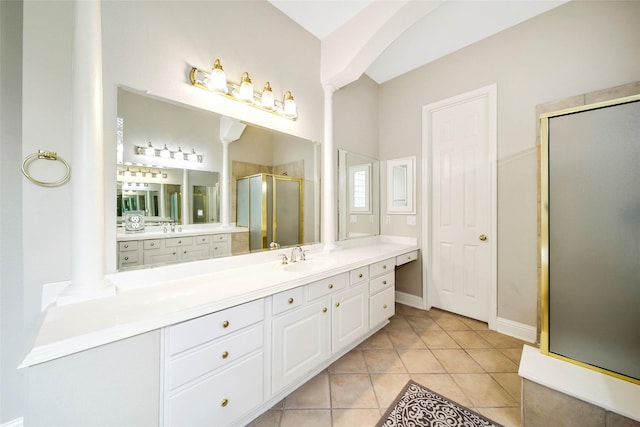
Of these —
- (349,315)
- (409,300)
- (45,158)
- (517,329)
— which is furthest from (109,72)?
(517,329)

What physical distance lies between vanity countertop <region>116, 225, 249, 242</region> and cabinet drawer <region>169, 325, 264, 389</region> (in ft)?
2.38

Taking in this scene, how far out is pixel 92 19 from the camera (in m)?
1.10

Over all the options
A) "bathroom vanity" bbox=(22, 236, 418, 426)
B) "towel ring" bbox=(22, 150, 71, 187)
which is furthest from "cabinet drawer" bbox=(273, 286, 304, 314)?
"towel ring" bbox=(22, 150, 71, 187)

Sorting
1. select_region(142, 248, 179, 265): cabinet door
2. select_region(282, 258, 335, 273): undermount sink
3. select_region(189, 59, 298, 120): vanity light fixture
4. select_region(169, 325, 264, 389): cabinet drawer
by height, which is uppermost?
select_region(189, 59, 298, 120): vanity light fixture

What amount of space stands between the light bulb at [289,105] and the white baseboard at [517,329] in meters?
2.89

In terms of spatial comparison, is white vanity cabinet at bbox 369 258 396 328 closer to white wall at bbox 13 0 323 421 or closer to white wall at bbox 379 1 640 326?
white wall at bbox 379 1 640 326

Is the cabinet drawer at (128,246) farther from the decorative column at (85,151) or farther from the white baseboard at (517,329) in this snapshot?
the white baseboard at (517,329)

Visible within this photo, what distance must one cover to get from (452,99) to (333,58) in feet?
4.77

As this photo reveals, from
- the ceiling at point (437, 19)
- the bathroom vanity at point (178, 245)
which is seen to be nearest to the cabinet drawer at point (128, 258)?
the bathroom vanity at point (178, 245)

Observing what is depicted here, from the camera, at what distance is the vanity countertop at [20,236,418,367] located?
2.71ft

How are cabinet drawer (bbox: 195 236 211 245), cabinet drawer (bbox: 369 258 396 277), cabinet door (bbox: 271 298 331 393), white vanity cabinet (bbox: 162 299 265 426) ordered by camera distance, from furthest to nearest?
cabinet drawer (bbox: 369 258 396 277) → cabinet drawer (bbox: 195 236 211 245) → cabinet door (bbox: 271 298 331 393) → white vanity cabinet (bbox: 162 299 265 426)

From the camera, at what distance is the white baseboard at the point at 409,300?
2.98 metres

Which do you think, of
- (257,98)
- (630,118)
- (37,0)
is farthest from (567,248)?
(37,0)

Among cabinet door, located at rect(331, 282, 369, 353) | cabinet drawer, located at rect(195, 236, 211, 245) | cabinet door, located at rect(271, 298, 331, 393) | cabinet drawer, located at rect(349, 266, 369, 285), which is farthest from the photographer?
cabinet drawer, located at rect(349, 266, 369, 285)
